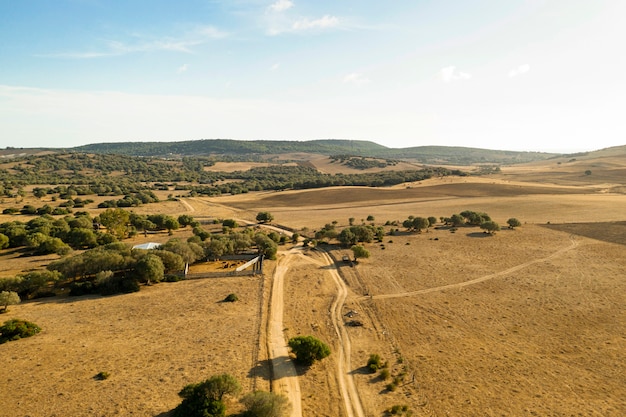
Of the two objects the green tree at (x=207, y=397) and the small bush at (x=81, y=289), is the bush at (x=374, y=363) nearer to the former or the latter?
the green tree at (x=207, y=397)

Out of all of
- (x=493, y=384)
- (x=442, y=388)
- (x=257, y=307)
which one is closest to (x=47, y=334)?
(x=257, y=307)

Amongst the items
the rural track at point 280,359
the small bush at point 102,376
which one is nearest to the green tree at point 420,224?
the rural track at point 280,359

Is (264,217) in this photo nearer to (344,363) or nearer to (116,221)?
(116,221)

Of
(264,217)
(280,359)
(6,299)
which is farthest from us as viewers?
(264,217)

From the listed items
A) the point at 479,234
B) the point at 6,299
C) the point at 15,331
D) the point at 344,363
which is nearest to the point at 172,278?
the point at 6,299

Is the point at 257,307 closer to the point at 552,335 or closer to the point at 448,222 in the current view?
the point at 552,335

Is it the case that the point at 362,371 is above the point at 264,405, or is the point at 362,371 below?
below
